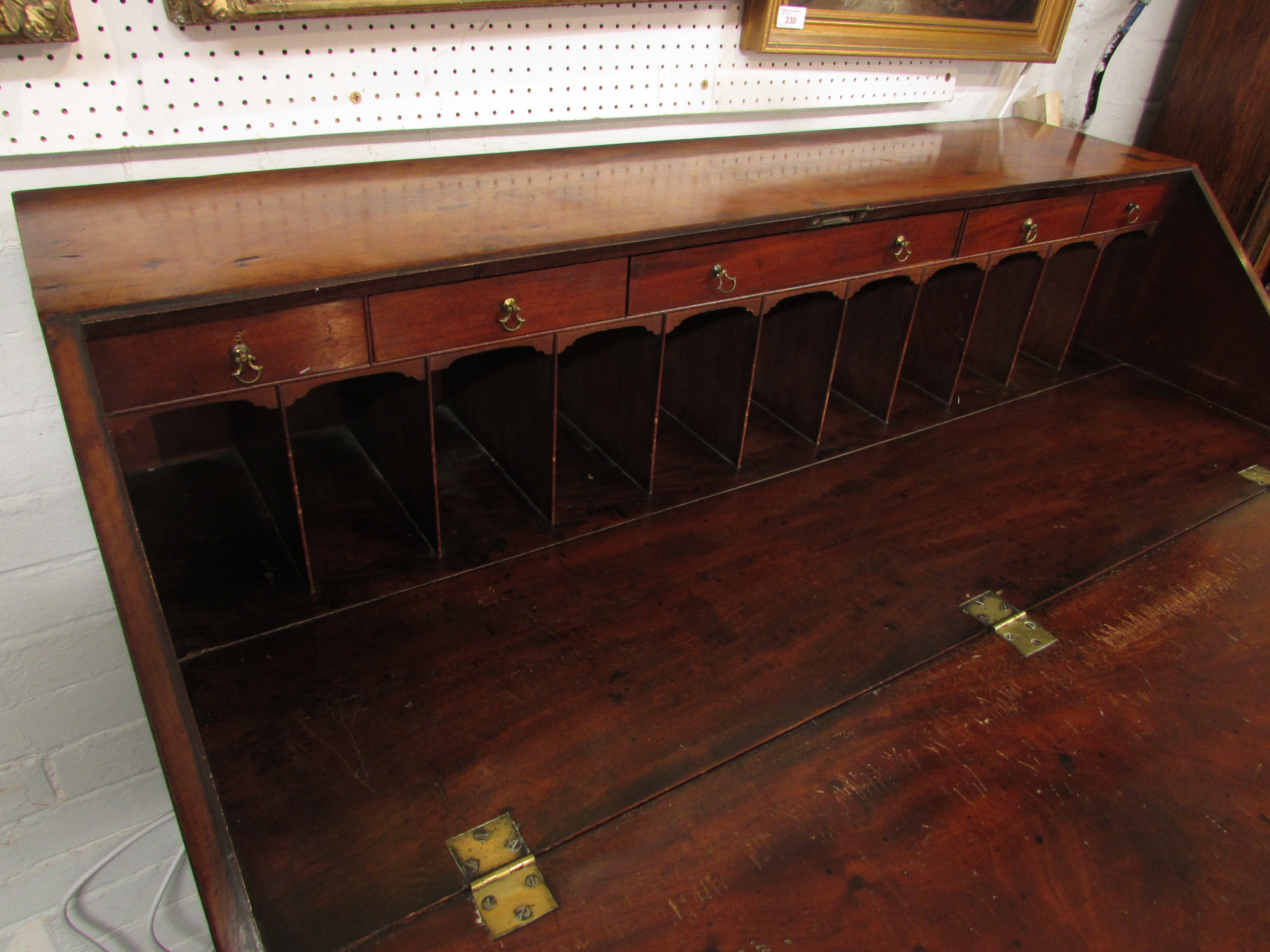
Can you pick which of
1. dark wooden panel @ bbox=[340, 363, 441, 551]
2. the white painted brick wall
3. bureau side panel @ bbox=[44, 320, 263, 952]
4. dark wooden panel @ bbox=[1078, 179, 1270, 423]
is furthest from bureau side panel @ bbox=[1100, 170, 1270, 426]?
bureau side panel @ bbox=[44, 320, 263, 952]

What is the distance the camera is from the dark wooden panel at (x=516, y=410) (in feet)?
3.88

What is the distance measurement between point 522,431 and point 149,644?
635 mm

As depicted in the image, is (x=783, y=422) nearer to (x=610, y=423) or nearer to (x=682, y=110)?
(x=610, y=423)

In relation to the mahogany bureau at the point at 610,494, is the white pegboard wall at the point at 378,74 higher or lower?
higher

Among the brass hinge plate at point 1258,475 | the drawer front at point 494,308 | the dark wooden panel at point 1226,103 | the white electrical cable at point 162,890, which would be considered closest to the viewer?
the drawer front at point 494,308

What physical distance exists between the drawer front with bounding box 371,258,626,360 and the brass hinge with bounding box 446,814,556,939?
1.74 feet

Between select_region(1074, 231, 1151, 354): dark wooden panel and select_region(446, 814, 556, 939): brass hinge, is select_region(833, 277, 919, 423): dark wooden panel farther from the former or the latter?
select_region(446, 814, 556, 939): brass hinge

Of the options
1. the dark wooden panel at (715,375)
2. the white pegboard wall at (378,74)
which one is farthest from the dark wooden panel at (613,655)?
the white pegboard wall at (378,74)

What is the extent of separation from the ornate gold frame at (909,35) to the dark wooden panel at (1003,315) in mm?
486

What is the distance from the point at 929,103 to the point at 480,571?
1.53m

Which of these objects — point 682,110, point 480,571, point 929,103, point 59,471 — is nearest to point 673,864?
point 480,571

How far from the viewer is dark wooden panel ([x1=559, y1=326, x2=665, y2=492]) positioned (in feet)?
4.15

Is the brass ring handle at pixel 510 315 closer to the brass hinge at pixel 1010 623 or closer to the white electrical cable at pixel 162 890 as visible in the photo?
the brass hinge at pixel 1010 623

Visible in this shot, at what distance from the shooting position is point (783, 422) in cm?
160
